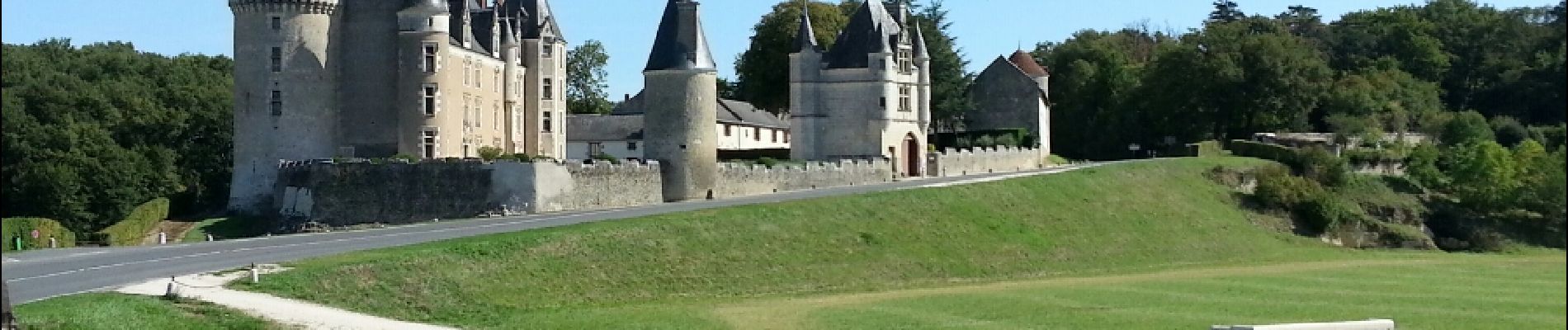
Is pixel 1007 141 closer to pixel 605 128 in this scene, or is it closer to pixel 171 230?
pixel 605 128

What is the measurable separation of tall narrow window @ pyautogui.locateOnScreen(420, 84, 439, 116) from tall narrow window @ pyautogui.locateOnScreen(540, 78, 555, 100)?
1052 cm

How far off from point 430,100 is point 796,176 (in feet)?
37.7

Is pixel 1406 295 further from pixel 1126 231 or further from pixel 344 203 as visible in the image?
pixel 344 203

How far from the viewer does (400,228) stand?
39.9 meters

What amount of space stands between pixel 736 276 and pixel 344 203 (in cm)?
1566

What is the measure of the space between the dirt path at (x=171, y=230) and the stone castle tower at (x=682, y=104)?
42.9ft

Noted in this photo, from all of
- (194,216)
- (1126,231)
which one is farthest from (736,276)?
(194,216)

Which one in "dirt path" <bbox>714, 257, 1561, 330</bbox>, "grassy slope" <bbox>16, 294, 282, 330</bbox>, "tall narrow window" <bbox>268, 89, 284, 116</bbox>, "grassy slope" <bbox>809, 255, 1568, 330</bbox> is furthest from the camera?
"tall narrow window" <bbox>268, 89, 284, 116</bbox>

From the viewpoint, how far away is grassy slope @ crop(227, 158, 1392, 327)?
27609mm

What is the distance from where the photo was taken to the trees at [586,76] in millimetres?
98875

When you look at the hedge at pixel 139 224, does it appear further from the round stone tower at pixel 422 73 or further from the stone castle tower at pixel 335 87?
the round stone tower at pixel 422 73

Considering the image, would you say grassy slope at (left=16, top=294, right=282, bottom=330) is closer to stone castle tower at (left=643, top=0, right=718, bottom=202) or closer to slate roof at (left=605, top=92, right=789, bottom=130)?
stone castle tower at (left=643, top=0, right=718, bottom=202)

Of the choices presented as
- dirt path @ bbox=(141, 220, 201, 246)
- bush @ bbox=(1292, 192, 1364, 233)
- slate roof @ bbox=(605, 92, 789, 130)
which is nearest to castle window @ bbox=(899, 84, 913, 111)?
slate roof @ bbox=(605, 92, 789, 130)

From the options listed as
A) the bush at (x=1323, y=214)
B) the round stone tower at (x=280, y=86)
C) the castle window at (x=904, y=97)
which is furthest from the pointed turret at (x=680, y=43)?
the bush at (x=1323, y=214)
